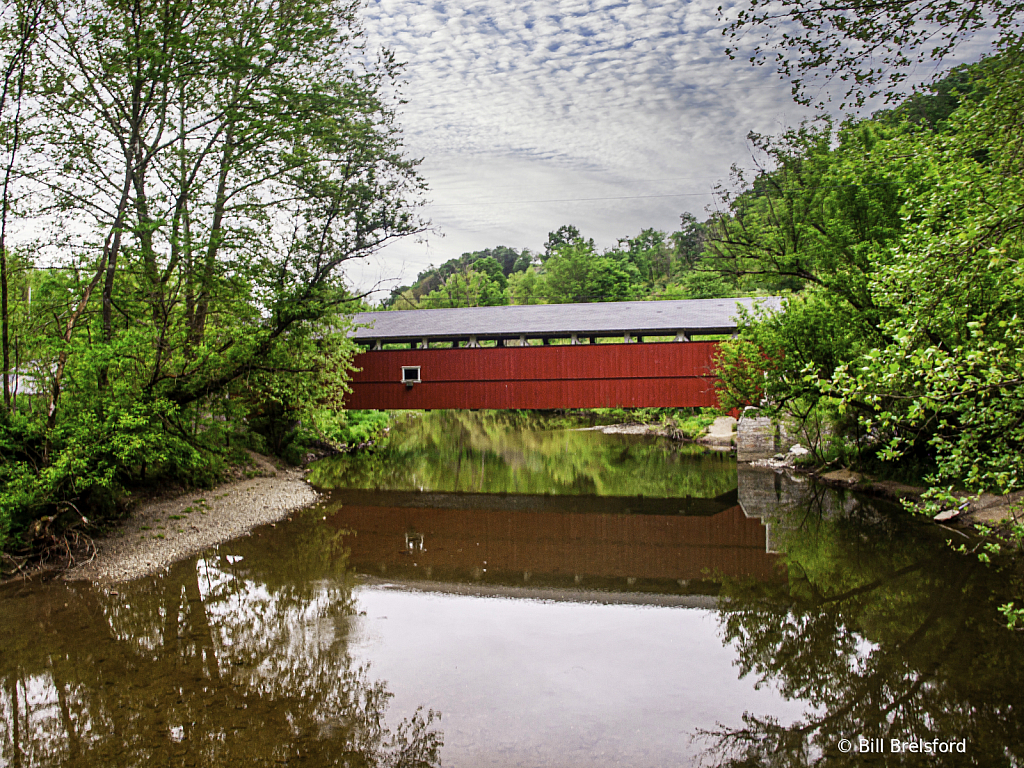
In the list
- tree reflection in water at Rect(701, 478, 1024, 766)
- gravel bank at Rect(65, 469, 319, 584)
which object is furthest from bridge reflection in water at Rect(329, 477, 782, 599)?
gravel bank at Rect(65, 469, 319, 584)

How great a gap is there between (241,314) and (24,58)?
15.6ft

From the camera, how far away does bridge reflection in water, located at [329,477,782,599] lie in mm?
7633

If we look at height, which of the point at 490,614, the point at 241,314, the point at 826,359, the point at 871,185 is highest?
the point at 871,185

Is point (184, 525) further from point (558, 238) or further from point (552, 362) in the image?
point (558, 238)

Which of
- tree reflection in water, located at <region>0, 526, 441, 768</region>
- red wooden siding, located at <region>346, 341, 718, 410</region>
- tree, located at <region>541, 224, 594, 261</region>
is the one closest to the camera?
tree reflection in water, located at <region>0, 526, 441, 768</region>

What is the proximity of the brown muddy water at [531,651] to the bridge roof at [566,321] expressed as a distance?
7044 millimetres

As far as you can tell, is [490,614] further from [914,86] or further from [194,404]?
[194,404]

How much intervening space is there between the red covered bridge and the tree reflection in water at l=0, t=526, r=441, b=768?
32.1 ft

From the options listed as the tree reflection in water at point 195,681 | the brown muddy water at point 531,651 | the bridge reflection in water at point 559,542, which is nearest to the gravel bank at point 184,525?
the brown muddy water at point 531,651

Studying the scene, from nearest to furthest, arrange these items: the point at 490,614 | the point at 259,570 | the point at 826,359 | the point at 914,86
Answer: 1. the point at 914,86
2. the point at 490,614
3. the point at 259,570
4. the point at 826,359

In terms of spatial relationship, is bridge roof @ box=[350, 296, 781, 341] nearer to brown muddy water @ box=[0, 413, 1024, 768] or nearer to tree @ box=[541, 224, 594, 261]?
brown muddy water @ box=[0, 413, 1024, 768]

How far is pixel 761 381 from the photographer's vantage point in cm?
1298

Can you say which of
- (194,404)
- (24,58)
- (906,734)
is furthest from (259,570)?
(24,58)

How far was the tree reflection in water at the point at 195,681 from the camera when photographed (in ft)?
13.4
